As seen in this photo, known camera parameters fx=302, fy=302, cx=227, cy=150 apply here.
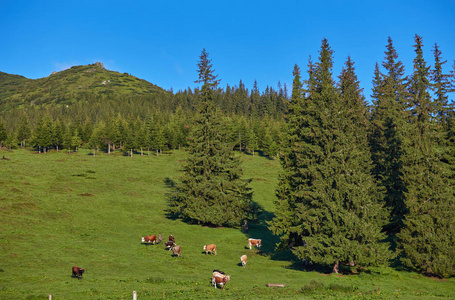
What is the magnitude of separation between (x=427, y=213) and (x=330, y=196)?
10138 mm

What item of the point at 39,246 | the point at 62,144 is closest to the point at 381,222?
the point at 39,246

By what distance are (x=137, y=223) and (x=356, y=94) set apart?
3983 cm

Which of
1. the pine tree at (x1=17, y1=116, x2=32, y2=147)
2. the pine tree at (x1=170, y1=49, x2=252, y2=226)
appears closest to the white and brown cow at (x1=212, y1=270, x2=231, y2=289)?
the pine tree at (x1=170, y1=49, x2=252, y2=226)

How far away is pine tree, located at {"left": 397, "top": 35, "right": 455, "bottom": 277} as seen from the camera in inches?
1077

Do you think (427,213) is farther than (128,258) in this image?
Yes

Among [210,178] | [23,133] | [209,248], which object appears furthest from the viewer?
[23,133]

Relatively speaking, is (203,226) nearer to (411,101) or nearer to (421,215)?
(421,215)

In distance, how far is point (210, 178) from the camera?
1962 inches

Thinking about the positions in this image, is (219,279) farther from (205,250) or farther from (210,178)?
(210,178)

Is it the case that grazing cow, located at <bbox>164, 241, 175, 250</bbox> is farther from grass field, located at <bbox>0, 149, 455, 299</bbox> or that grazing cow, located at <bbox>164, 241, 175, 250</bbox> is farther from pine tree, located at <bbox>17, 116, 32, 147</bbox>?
pine tree, located at <bbox>17, 116, 32, 147</bbox>

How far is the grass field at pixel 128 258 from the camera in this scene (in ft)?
65.3

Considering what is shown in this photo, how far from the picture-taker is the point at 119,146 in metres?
139

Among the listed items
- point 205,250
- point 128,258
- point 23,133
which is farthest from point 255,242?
point 23,133

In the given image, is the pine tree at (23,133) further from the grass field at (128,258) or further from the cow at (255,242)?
the cow at (255,242)
